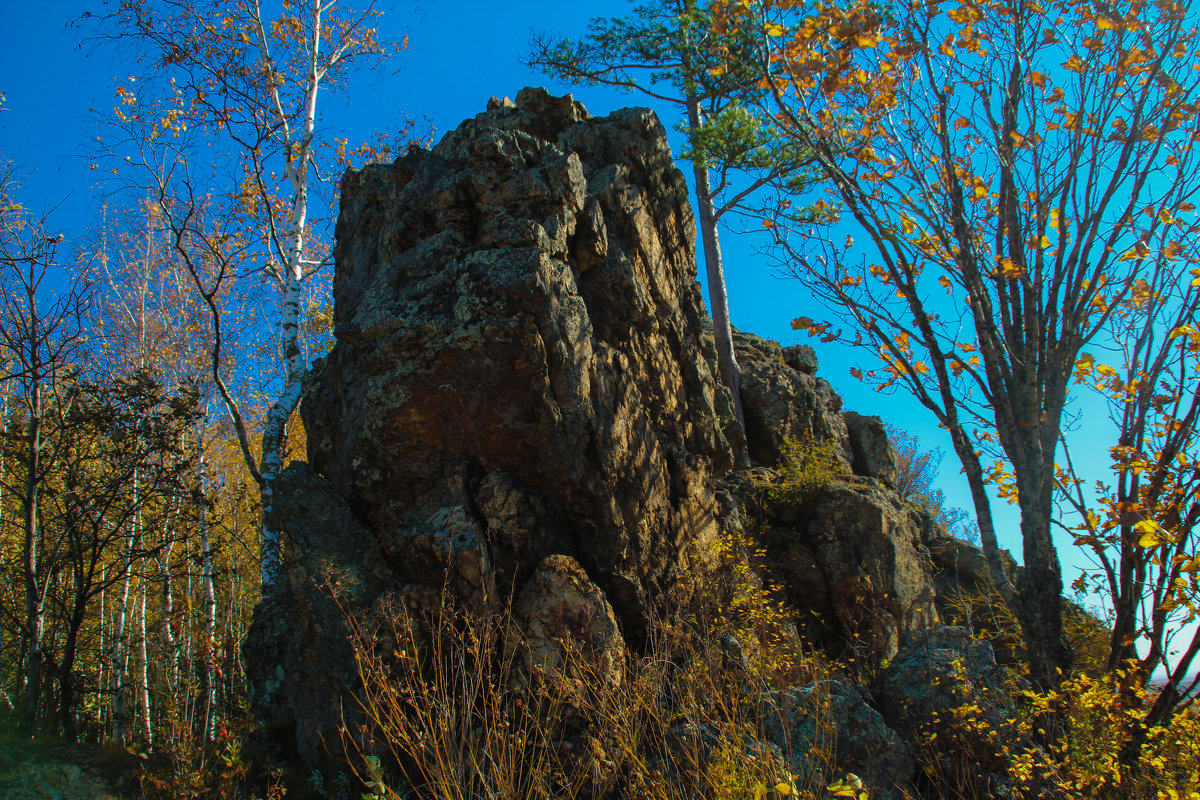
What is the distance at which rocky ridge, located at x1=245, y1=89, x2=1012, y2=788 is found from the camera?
6.18 meters

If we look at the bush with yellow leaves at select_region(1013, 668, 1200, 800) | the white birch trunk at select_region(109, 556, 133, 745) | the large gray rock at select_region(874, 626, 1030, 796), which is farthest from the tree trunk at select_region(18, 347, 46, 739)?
the bush with yellow leaves at select_region(1013, 668, 1200, 800)

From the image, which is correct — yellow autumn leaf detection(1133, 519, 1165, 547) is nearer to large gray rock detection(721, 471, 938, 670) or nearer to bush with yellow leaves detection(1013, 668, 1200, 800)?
bush with yellow leaves detection(1013, 668, 1200, 800)

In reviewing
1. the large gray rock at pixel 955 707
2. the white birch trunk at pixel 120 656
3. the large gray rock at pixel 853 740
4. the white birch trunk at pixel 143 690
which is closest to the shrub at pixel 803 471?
the large gray rock at pixel 955 707

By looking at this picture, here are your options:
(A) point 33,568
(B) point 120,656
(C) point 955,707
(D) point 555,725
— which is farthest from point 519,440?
(B) point 120,656

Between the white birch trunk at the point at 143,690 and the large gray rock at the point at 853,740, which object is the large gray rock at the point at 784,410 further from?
the white birch trunk at the point at 143,690

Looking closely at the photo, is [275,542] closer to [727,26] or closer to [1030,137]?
[727,26]

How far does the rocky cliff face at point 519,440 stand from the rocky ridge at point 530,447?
0.08 ft

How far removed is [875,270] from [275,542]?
755 cm

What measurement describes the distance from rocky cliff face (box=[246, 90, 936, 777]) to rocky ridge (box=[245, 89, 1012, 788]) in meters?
0.03

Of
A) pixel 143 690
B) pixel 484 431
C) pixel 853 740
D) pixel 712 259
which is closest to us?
pixel 853 740

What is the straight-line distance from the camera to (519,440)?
6922mm

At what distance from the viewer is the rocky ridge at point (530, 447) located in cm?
618

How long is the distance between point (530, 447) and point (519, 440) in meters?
0.14

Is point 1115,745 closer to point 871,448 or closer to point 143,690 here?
point 871,448
